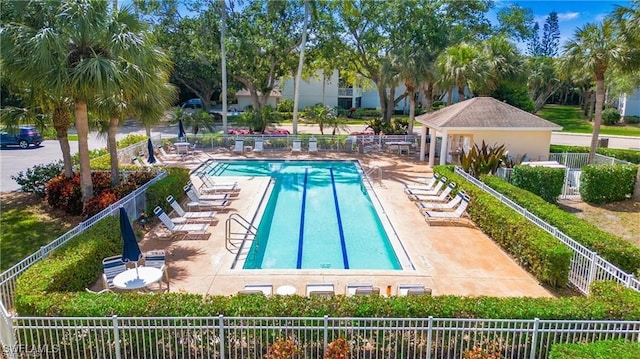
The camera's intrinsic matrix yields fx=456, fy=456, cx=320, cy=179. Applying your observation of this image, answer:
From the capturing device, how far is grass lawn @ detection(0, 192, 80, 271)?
11539 millimetres

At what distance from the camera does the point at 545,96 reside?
55.0 metres

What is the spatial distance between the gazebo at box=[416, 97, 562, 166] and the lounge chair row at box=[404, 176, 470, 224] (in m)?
4.70

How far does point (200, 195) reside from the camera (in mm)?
16688

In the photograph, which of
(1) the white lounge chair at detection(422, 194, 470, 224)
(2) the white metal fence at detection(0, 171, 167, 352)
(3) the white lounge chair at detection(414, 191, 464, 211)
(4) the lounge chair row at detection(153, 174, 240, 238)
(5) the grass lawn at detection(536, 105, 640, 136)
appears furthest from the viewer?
(5) the grass lawn at detection(536, 105, 640, 136)

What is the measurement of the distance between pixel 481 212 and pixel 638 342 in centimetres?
708

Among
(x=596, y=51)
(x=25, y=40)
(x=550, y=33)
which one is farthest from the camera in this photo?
(x=550, y=33)

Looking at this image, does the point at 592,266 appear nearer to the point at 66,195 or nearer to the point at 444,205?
the point at 444,205

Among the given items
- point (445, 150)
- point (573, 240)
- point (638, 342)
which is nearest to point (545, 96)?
point (445, 150)

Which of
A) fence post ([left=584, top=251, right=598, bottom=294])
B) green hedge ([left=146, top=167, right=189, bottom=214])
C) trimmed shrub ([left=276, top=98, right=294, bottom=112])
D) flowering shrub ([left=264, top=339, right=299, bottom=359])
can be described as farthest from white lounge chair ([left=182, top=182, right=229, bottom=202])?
trimmed shrub ([left=276, top=98, right=294, bottom=112])

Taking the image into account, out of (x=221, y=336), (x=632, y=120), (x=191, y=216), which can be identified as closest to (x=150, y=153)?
(x=191, y=216)

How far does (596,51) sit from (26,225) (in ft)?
77.1

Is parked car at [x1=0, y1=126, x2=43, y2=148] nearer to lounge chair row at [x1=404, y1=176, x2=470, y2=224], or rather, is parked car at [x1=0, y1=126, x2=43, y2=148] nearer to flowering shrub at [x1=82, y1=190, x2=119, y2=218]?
flowering shrub at [x1=82, y1=190, x2=119, y2=218]

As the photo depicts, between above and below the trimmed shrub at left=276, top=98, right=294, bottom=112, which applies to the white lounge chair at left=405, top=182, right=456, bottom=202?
below

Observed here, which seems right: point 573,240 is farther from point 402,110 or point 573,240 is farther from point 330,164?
point 402,110
